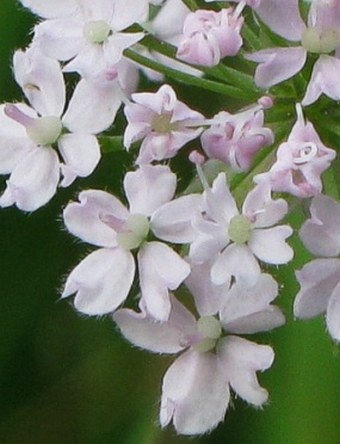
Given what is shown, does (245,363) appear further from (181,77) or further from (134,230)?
(181,77)

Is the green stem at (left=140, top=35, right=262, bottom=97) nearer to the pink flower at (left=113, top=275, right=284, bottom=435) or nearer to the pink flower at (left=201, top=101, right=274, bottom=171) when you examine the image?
the pink flower at (left=201, top=101, right=274, bottom=171)

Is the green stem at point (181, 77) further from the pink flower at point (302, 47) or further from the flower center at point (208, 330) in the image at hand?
the flower center at point (208, 330)

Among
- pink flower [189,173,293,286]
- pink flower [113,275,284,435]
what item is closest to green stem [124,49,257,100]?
pink flower [189,173,293,286]

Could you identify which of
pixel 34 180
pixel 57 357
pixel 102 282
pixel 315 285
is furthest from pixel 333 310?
pixel 57 357

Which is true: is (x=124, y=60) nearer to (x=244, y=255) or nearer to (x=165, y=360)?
(x=244, y=255)

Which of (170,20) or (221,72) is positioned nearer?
(221,72)
